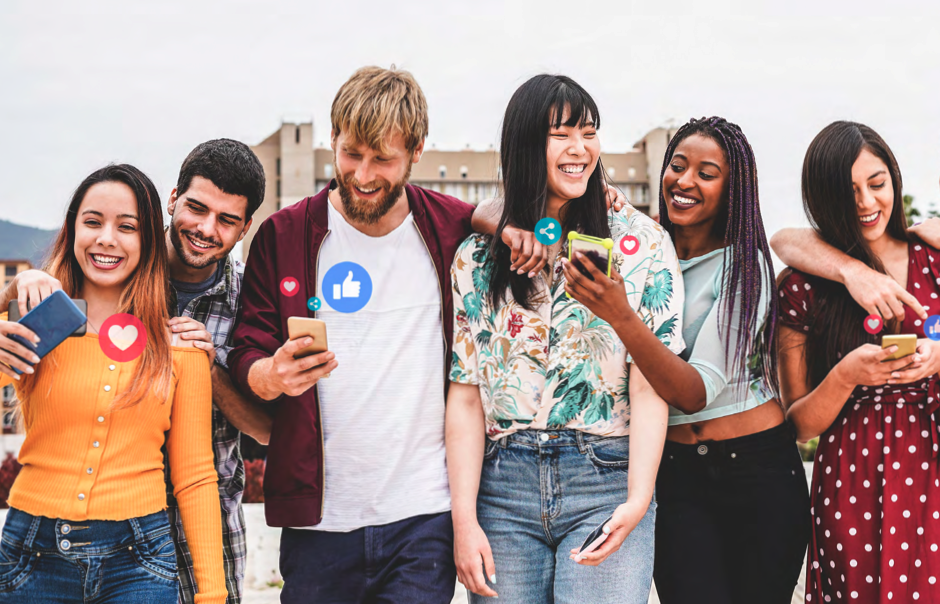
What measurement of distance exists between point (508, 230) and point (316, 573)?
1208 millimetres

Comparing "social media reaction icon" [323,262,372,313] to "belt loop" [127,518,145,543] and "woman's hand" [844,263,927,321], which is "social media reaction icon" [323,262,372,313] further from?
"woman's hand" [844,263,927,321]

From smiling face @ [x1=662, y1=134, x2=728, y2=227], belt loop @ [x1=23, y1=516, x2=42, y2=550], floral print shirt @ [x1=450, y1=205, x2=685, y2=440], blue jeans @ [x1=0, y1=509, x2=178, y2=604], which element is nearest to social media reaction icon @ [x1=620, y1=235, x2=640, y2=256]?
floral print shirt @ [x1=450, y1=205, x2=685, y2=440]

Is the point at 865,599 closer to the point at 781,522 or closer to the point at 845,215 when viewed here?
the point at 781,522

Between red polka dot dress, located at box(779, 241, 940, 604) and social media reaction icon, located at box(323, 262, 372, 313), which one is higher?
social media reaction icon, located at box(323, 262, 372, 313)

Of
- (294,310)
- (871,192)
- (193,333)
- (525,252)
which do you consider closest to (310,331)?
(294,310)

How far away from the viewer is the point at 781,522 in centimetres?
249

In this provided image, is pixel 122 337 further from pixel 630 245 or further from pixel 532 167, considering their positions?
pixel 630 245

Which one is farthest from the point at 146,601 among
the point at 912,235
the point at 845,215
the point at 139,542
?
the point at 912,235

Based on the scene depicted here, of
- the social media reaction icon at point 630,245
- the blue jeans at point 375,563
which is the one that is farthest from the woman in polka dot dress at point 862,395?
the blue jeans at point 375,563

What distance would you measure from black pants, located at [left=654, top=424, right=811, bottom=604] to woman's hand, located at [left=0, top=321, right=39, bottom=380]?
6.34 feet

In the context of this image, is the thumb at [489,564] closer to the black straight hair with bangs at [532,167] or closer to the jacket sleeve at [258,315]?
the black straight hair with bangs at [532,167]

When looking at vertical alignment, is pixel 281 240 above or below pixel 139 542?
above

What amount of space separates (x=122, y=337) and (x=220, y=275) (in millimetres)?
557

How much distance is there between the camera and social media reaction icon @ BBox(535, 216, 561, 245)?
7.91ft
